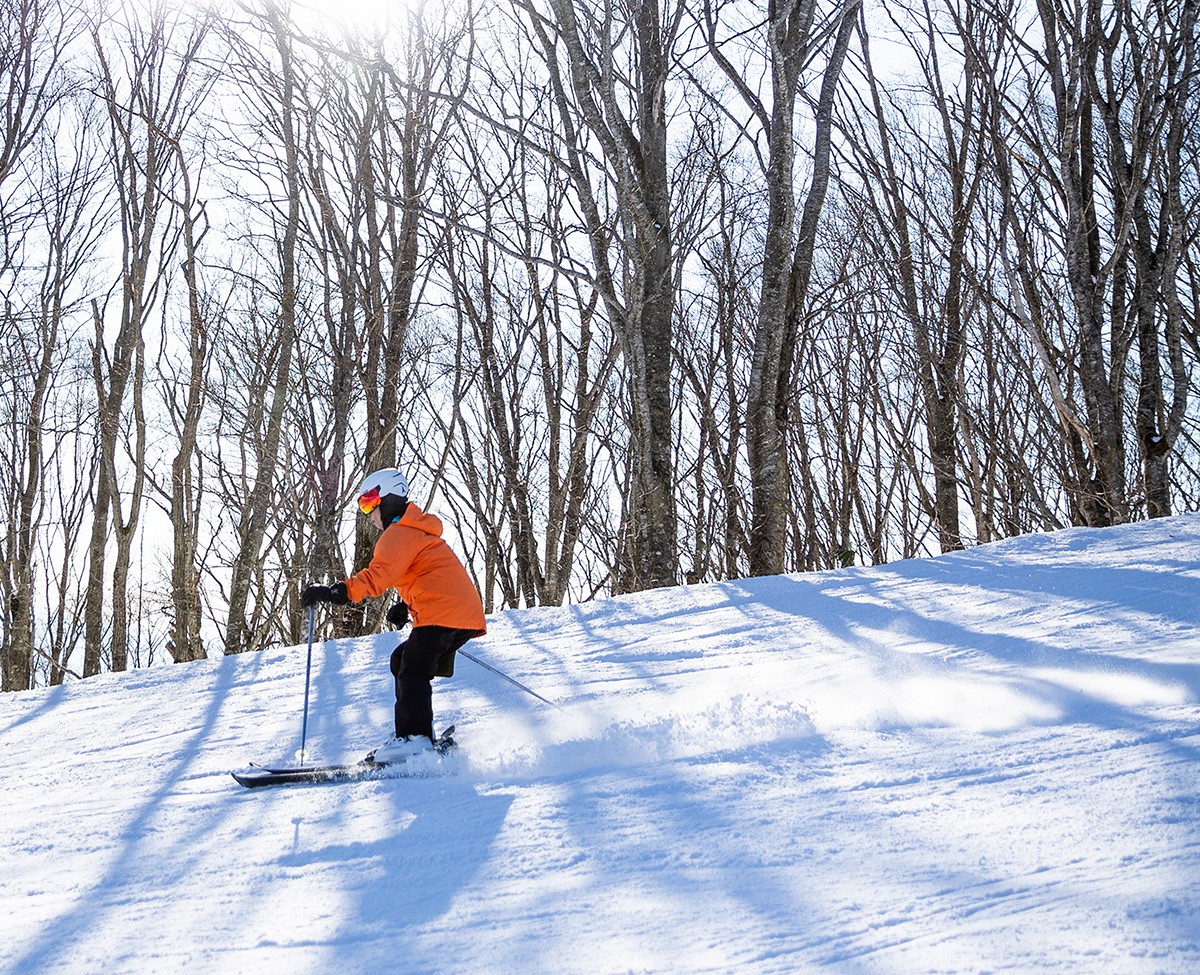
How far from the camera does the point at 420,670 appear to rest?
4102mm

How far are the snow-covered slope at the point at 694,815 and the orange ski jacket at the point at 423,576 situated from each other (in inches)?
22.0

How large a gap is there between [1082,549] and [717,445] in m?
9.99

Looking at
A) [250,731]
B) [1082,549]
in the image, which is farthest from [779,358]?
[250,731]

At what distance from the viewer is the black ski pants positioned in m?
3.97

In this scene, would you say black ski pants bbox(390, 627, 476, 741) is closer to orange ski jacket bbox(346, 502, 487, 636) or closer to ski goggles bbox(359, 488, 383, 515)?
orange ski jacket bbox(346, 502, 487, 636)

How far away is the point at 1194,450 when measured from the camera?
1812 centimetres

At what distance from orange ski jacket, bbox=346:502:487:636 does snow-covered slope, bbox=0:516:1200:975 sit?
56 centimetres

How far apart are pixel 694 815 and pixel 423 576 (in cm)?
194

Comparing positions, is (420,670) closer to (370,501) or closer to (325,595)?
(325,595)

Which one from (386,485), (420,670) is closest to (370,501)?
(386,485)

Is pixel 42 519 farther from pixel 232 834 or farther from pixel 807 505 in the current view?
pixel 232 834

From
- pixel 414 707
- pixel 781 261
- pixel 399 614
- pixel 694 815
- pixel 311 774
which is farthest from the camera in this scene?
pixel 781 261

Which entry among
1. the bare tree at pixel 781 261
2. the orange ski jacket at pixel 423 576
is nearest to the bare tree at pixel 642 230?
the bare tree at pixel 781 261

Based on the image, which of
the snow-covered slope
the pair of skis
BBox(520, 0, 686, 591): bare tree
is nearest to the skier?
the pair of skis
